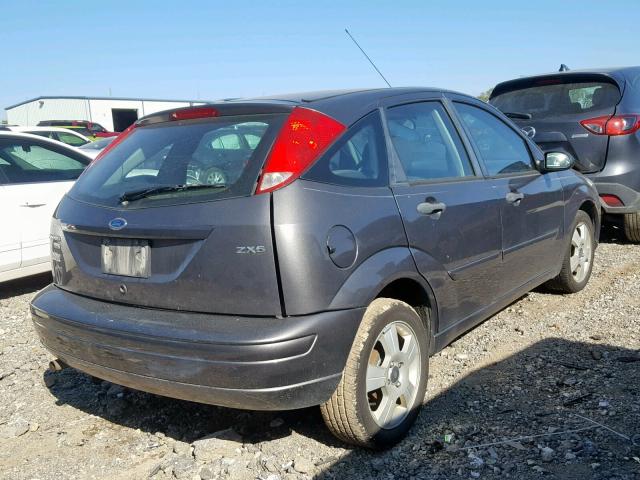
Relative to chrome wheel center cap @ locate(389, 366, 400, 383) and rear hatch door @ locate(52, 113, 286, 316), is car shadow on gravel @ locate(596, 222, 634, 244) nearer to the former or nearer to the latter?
chrome wheel center cap @ locate(389, 366, 400, 383)

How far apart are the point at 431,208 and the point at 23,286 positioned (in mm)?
4727

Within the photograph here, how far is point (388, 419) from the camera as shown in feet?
9.68

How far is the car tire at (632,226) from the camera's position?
6441 millimetres

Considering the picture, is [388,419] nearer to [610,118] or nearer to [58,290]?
[58,290]

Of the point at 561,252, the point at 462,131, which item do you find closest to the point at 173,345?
the point at 462,131

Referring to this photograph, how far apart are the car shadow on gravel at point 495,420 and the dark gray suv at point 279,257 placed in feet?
0.57

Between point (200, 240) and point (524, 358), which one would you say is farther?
point (524, 358)

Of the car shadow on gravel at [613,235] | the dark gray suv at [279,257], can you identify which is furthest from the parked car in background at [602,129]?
the dark gray suv at [279,257]

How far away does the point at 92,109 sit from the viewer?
40531 millimetres

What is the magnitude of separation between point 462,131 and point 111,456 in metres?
2.60

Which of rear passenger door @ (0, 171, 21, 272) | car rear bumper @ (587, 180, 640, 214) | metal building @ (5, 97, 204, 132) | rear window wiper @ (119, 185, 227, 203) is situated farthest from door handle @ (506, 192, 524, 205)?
metal building @ (5, 97, 204, 132)

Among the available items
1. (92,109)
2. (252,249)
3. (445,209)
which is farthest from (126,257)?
(92,109)

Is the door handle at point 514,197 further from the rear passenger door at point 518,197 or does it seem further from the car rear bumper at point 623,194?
the car rear bumper at point 623,194

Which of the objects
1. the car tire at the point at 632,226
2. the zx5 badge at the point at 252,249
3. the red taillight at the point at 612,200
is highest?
the zx5 badge at the point at 252,249
